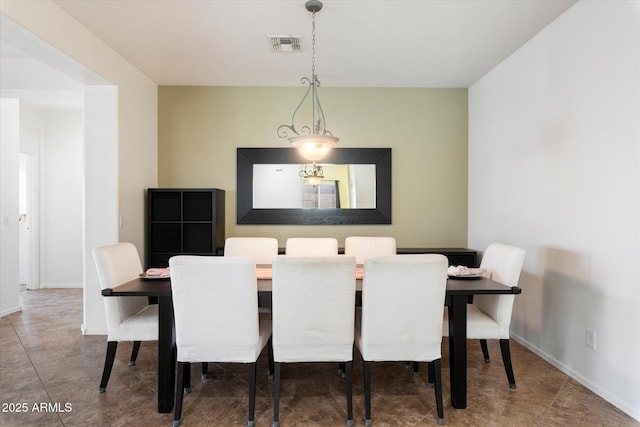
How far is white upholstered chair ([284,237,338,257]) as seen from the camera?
3.24 metres

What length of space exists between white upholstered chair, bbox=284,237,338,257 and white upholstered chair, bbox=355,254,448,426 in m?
1.25

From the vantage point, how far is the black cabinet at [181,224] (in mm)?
3898

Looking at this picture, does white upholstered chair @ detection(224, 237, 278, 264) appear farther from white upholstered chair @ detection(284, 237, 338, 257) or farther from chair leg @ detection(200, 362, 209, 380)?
chair leg @ detection(200, 362, 209, 380)

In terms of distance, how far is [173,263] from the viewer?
1905 mm

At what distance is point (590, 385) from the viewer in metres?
2.39

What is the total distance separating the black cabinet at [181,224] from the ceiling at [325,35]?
130 centimetres

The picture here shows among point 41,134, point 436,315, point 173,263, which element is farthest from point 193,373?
point 41,134

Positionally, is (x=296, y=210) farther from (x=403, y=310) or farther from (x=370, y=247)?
(x=403, y=310)

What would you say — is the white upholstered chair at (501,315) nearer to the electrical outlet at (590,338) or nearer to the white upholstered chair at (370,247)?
the electrical outlet at (590,338)

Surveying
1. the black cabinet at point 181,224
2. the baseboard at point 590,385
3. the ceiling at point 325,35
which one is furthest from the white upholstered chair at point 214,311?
the baseboard at point 590,385

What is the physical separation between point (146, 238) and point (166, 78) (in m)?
1.77

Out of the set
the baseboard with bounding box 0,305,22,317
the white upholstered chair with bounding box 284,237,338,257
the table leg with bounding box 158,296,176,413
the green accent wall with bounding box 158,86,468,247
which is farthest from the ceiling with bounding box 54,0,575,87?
the baseboard with bounding box 0,305,22,317

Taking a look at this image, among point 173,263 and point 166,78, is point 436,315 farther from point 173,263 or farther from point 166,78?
point 166,78

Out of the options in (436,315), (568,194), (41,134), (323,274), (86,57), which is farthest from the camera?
(41,134)
